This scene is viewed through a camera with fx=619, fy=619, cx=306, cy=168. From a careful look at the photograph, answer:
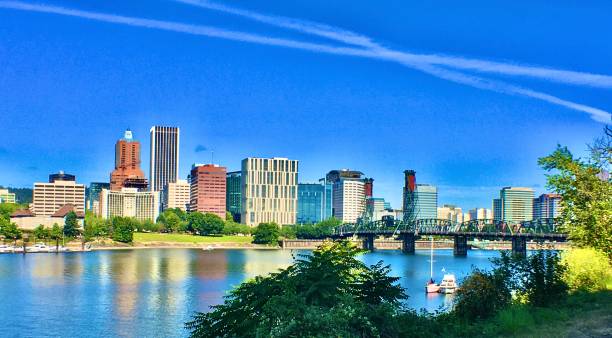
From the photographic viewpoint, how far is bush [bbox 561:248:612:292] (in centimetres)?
2769

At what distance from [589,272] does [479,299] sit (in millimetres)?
7686

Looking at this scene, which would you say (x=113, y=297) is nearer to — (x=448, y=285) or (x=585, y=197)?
(x=448, y=285)

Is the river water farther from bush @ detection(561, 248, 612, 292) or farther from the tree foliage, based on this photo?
the tree foliage

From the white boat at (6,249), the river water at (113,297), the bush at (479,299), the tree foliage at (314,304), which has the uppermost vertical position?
the tree foliage at (314,304)

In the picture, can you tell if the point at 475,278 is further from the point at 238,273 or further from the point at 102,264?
the point at 102,264

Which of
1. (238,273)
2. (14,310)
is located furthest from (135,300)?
(238,273)

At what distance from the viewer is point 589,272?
27953mm

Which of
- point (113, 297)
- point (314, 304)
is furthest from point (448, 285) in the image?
point (314, 304)

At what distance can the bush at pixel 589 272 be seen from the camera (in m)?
27.7

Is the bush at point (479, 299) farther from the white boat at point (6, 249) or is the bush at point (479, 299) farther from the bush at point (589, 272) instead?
the white boat at point (6, 249)

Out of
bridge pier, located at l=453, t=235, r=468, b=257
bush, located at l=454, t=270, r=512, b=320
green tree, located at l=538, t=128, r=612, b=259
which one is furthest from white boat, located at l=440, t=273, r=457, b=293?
bridge pier, located at l=453, t=235, r=468, b=257

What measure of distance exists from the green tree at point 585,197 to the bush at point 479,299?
20.8 ft

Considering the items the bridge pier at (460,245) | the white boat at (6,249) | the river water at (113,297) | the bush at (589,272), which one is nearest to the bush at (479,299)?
the river water at (113,297)

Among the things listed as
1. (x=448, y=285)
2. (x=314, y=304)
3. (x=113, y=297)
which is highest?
(x=314, y=304)
